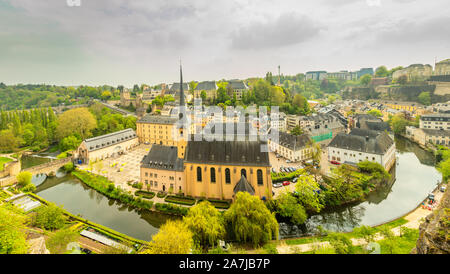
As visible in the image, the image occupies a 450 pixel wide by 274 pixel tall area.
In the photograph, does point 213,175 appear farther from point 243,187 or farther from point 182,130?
point 182,130

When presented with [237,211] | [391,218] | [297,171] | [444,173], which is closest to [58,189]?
[237,211]

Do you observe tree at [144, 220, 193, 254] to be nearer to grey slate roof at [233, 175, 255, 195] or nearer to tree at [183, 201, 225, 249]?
tree at [183, 201, 225, 249]

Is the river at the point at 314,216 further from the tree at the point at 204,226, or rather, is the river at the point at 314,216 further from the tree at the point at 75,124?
the tree at the point at 75,124

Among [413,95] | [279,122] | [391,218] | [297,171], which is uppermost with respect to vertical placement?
[413,95]

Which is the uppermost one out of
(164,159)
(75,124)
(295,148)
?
(75,124)

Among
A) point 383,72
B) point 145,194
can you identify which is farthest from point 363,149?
point 383,72

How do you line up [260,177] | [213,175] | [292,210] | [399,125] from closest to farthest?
1. [292,210]
2. [260,177]
3. [213,175]
4. [399,125]
